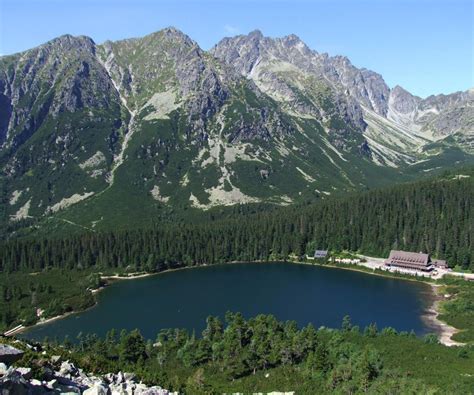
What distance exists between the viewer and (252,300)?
13425 centimetres

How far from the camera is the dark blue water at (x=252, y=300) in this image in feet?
376

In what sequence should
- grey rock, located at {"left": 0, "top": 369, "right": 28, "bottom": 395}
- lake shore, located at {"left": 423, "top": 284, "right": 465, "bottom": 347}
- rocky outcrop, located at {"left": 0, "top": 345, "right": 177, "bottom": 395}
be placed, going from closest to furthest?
1. grey rock, located at {"left": 0, "top": 369, "right": 28, "bottom": 395}
2. rocky outcrop, located at {"left": 0, "top": 345, "right": 177, "bottom": 395}
3. lake shore, located at {"left": 423, "top": 284, "right": 465, "bottom": 347}

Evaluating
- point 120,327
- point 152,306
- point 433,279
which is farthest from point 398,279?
point 120,327

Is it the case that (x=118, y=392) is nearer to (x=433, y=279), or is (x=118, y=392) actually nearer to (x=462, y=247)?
(x=433, y=279)

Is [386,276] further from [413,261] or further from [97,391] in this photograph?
[97,391]

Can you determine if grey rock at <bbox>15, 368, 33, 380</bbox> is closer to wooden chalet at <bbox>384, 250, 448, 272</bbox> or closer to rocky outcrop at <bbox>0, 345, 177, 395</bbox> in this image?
rocky outcrop at <bbox>0, 345, 177, 395</bbox>

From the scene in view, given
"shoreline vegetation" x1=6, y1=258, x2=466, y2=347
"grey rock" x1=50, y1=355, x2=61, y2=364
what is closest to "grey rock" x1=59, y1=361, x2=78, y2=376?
"grey rock" x1=50, y1=355, x2=61, y2=364

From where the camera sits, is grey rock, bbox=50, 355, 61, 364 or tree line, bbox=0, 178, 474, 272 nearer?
grey rock, bbox=50, 355, 61, 364

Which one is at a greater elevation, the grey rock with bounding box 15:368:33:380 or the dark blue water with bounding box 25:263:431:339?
the grey rock with bounding box 15:368:33:380

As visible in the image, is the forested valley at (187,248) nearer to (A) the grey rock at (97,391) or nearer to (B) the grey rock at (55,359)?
(B) the grey rock at (55,359)

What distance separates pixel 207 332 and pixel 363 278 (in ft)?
261

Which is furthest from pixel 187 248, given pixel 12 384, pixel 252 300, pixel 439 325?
pixel 12 384

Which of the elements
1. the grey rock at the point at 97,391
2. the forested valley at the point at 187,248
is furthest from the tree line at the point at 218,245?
the grey rock at the point at 97,391

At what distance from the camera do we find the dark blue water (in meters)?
115
